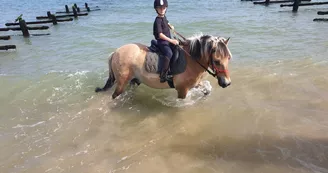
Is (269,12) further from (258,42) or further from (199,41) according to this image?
(199,41)

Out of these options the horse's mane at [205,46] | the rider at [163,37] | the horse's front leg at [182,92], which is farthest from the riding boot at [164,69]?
the horse's mane at [205,46]

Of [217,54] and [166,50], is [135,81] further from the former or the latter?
[217,54]

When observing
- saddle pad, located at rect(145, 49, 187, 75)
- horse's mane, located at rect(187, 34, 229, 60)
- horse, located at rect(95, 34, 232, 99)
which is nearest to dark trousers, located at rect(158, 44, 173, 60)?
saddle pad, located at rect(145, 49, 187, 75)

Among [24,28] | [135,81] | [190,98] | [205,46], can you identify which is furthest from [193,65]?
[24,28]

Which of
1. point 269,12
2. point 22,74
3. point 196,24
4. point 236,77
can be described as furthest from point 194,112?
point 269,12

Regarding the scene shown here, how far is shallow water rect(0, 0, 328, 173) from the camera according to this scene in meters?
3.98

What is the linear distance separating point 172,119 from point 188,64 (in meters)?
1.15

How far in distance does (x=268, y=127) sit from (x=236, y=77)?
8.28 feet

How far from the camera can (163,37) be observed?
4902 mm

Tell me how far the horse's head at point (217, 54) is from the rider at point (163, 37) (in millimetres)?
569

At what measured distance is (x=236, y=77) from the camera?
6.95 m

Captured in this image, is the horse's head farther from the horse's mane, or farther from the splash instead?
the splash

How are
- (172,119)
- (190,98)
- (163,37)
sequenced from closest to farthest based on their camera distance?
(163,37)
(172,119)
(190,98)

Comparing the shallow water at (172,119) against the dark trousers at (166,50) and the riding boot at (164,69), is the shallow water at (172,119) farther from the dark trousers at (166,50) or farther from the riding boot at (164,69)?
the dark trousers at (166,50)
